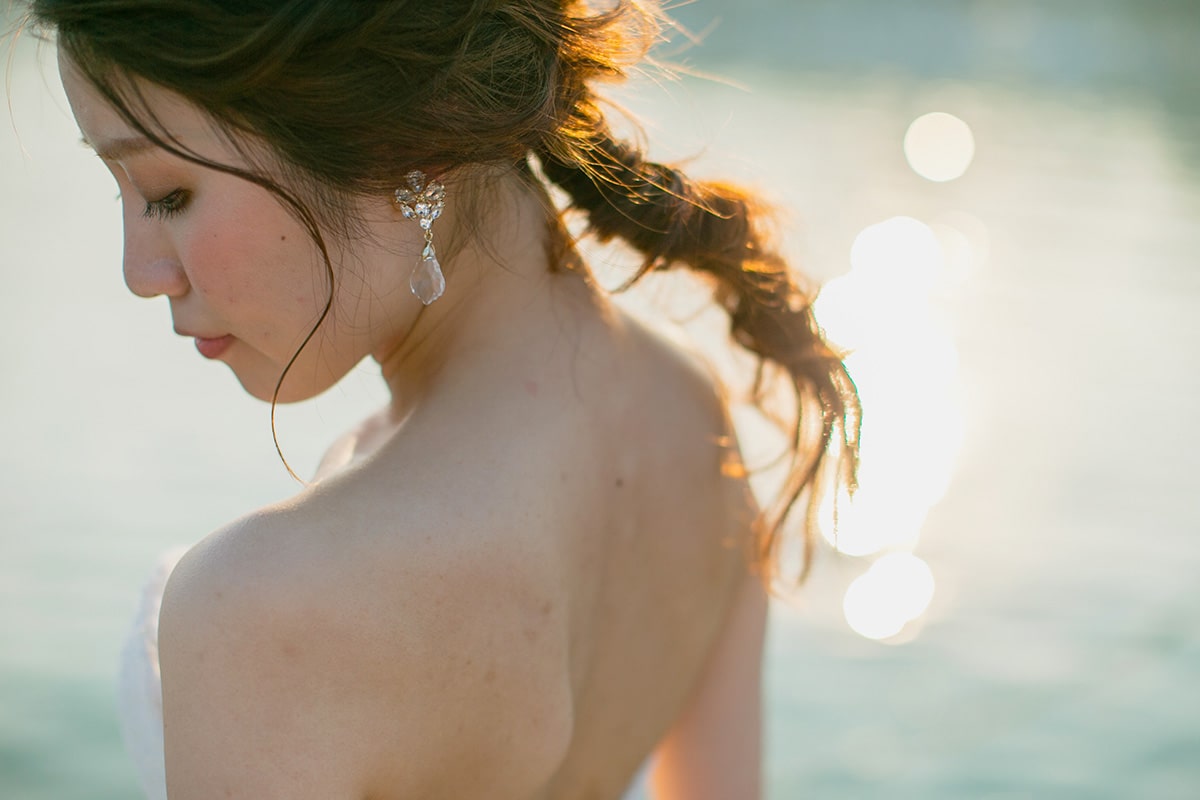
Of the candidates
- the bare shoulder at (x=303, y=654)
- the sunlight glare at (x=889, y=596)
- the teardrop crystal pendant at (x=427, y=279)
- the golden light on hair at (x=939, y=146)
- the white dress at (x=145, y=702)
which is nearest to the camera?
the bare shoulder at (x=303, y=654)

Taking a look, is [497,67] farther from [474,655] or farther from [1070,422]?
[1070,422]

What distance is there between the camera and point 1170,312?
614 centimetres

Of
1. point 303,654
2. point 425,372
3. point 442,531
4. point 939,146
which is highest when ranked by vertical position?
point 939,146

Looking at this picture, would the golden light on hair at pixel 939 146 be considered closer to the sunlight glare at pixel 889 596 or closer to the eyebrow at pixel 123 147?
the sunlight glare at pixel 889 596

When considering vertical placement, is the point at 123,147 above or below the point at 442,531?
above

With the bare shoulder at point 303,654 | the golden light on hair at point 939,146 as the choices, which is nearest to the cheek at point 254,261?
the bare shoulder at point 303,654

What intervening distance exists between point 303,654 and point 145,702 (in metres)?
0.71

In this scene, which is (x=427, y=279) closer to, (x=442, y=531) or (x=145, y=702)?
(x=442, y=531)

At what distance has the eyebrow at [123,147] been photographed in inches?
42.8

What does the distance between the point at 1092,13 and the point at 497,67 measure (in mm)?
17713

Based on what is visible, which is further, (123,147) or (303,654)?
(123,147)

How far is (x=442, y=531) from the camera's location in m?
Result: 1.03

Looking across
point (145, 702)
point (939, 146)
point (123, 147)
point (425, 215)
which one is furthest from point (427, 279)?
point (939, 146)

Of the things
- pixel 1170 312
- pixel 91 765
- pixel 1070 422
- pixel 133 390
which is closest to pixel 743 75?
pixel 1170 312
